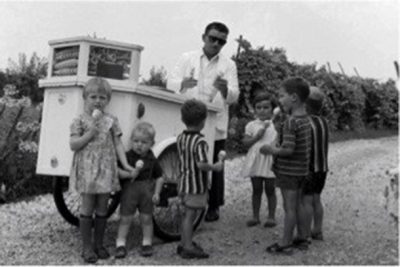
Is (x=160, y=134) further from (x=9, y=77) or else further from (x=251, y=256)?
(x=9, y=77)

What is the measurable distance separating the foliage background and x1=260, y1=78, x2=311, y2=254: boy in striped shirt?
106 centimetres

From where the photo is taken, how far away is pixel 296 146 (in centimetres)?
493

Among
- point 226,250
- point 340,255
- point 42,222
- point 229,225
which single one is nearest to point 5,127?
point 42,222

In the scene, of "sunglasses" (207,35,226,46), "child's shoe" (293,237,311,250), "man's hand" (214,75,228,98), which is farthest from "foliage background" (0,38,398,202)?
"child's shoe" (293,237,311,250)

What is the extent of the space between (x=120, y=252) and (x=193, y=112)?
48.4 inches

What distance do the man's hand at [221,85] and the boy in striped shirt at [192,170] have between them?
96 cm

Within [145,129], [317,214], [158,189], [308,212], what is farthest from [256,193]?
[145,129]

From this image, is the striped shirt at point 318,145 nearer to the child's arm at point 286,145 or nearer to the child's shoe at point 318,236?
the child's arm at point 286,145

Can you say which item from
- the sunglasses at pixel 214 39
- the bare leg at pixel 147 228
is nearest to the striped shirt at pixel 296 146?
the bare leg at pixel 147 228

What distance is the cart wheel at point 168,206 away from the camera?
505 centimetres

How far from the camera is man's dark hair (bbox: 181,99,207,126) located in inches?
186

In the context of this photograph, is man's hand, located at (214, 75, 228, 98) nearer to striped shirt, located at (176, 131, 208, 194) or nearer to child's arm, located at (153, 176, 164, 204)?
striped shirt, located at (176, 131, 208, 194)

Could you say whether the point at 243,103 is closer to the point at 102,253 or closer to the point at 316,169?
the point at 316,169

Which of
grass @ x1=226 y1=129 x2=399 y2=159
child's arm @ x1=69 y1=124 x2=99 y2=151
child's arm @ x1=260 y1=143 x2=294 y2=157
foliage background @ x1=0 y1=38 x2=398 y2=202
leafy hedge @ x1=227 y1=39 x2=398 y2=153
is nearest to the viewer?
child's arm @ x1=69 y1=124 x2=99 y2=151
